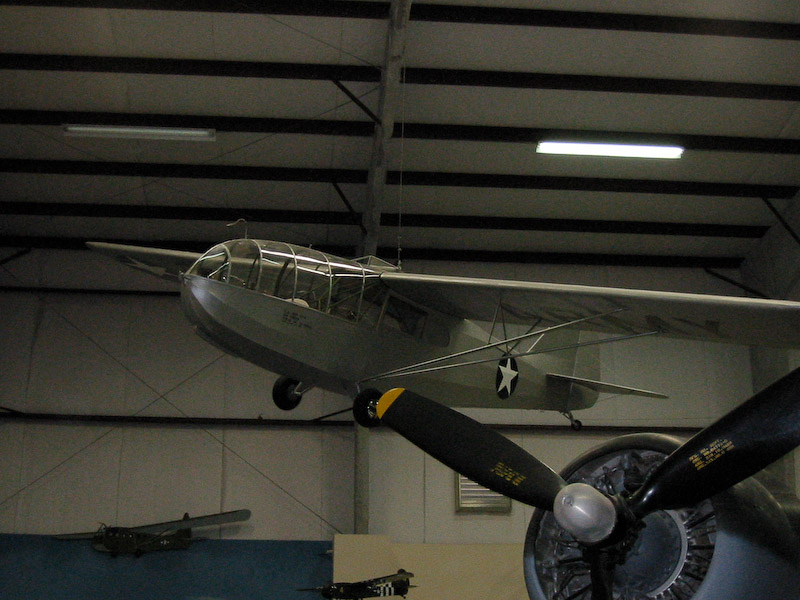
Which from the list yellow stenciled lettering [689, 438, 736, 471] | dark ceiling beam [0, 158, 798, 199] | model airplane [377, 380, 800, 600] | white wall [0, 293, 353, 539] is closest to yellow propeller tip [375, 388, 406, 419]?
model airplane [377, 380, 800, 600]

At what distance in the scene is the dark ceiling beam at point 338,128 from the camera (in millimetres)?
13984

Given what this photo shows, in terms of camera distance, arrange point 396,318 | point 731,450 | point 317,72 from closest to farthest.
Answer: point 731,450
point 396,318
point 317,72

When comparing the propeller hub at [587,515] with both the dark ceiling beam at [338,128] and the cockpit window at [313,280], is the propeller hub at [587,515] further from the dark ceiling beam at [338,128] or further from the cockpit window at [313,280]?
the dark ceiling beam at [338,128]

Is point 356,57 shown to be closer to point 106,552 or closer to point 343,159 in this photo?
point 343,159

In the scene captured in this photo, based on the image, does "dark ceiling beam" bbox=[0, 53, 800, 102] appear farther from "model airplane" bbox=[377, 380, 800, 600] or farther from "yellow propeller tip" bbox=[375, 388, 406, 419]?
"model airplane" bbox=[377, 380, 800, 600]

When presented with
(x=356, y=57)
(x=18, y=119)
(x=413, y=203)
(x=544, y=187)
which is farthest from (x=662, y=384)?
(x=18, y=119)

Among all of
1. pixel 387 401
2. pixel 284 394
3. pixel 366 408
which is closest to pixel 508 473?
pixel 387 401

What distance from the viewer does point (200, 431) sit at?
57.3ft

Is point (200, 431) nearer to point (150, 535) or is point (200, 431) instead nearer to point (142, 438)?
point (142, 438)

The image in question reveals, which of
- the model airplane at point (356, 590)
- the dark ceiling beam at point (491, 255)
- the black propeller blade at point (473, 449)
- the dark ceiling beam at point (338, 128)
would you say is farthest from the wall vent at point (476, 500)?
the black propeller blade at point (473, 449)

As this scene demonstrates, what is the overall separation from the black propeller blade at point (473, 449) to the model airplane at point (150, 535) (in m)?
11.8

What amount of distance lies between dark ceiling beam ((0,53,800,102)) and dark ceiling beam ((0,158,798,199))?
2443 mm

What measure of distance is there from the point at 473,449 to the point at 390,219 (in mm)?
12531

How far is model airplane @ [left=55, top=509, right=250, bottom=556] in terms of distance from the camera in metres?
15.6
